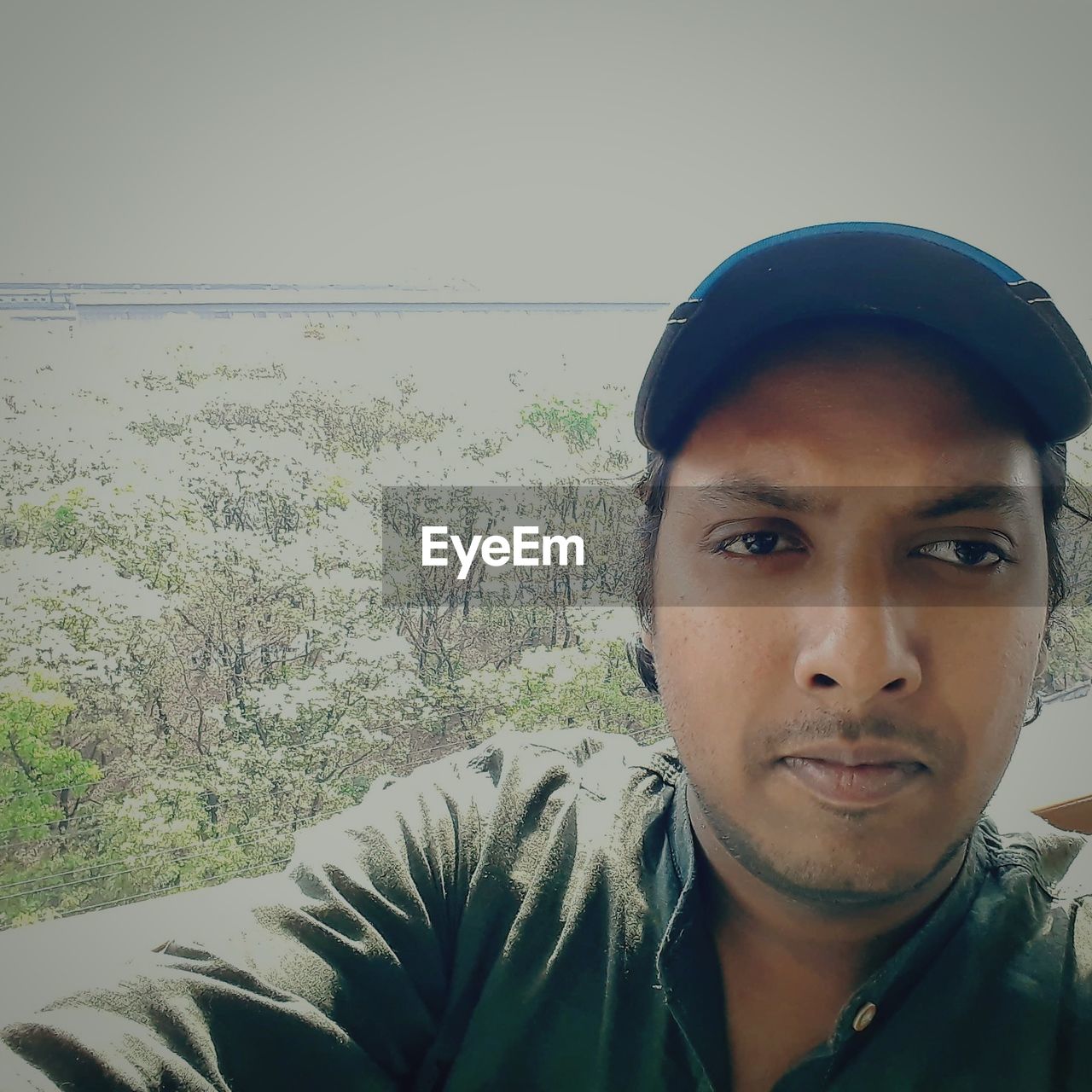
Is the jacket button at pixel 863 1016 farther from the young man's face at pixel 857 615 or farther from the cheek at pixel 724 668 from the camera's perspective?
the cheek at pixel 724 668

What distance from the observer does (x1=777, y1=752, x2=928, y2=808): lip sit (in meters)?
0.65

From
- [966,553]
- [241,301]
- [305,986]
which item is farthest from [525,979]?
[241,301]

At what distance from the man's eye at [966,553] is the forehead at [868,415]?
2.5 inches

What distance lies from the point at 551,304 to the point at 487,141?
285 mm

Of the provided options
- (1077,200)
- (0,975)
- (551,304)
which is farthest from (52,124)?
(1077,200)

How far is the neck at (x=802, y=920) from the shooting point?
0.74 meters

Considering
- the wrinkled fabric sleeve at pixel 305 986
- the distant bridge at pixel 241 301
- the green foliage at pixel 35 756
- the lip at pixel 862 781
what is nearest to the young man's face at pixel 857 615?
the lip at pixel 862 781

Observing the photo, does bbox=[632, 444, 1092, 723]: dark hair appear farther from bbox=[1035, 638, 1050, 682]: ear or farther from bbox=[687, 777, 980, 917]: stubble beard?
bbox=[687, 777, 980, 917]: stubble beard

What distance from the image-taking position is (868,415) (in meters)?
0.70

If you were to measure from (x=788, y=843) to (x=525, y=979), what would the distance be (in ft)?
1.03

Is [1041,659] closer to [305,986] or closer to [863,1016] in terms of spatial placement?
[863,1016]

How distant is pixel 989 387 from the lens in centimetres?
71

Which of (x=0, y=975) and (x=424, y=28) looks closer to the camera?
(x=0, y=975)

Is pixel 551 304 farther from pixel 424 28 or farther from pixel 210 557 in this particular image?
pixel 210 557
